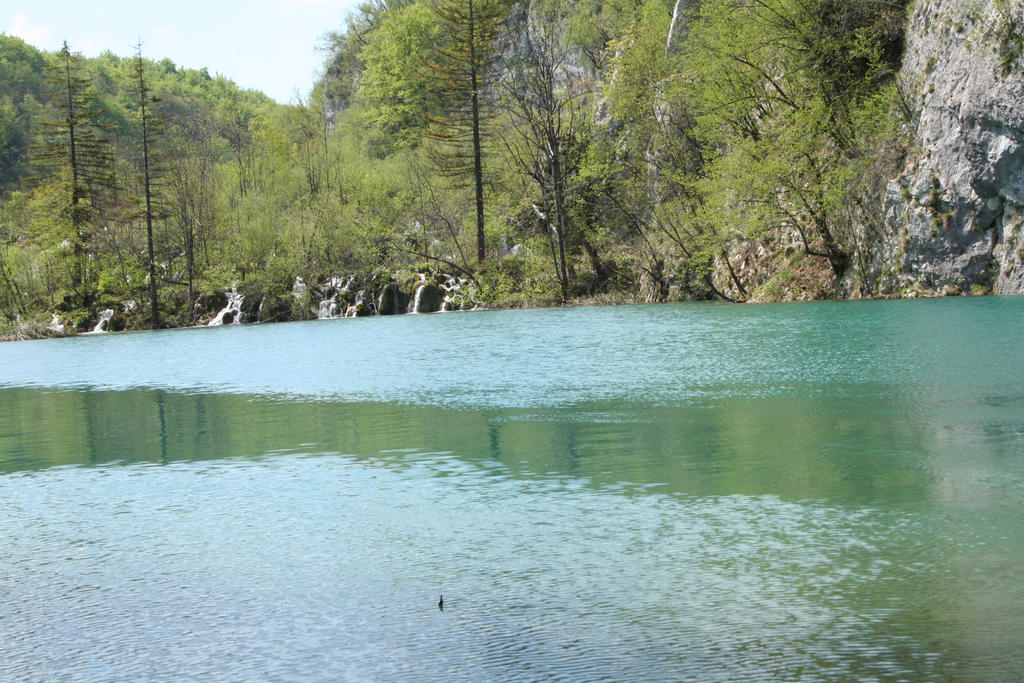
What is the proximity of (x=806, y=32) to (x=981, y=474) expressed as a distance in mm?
29491

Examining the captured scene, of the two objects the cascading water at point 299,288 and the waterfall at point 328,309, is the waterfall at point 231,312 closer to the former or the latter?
the cascading water at point 299,288

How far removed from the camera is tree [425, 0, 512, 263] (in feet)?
164

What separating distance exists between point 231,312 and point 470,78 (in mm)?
19489

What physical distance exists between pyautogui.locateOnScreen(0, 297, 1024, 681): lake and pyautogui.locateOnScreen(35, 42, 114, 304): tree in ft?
149

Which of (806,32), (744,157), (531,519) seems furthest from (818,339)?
(806,32)

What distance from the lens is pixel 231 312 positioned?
168 feet

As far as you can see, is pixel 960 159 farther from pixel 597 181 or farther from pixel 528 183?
pixel 528 183

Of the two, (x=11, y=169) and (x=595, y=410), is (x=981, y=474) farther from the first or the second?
(x=11, y=169)

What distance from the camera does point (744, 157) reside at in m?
32.8

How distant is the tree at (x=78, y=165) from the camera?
54.5 metres

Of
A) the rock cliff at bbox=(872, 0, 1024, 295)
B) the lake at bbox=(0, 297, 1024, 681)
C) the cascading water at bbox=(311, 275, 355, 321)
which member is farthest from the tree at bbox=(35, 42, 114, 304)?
the rock cliff at bbox=(872, 0, 1024, 295)

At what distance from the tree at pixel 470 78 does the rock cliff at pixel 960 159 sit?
25.1 meters

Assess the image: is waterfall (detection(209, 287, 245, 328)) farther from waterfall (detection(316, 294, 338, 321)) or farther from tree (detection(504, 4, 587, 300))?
tree (detection(504, 4, 587, 300))

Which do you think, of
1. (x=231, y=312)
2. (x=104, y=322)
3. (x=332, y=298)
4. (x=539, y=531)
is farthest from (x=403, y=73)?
(x=539, y=531)
